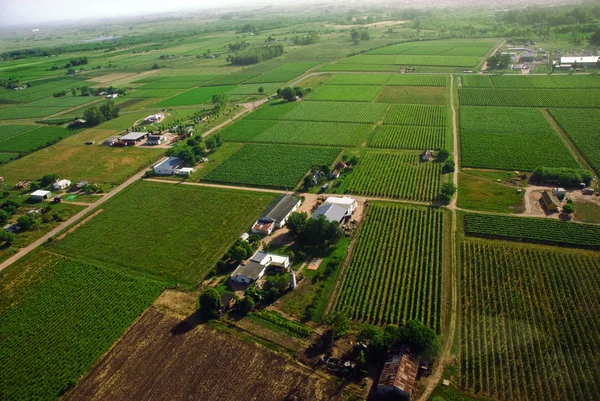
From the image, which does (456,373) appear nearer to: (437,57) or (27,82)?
(437,57)

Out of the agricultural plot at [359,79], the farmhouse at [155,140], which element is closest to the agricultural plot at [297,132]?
the farmhouse at [155,140]

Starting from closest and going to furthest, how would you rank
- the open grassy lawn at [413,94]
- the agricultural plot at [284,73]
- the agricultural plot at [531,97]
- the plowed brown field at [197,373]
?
the plowed brown field at [197,373] < the agricultural plot at [531,97] < the open grassy lawn at [413,94] < the agricultural plot at [284,73]

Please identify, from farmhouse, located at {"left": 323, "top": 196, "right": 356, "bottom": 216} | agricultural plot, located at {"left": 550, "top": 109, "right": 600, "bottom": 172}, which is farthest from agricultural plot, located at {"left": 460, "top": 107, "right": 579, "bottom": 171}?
farmhouse, located at {"left": 323, "top": 196, "right": 356, "bottom": 216}

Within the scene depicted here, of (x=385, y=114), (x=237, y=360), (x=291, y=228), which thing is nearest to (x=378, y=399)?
(x=237, y=360)

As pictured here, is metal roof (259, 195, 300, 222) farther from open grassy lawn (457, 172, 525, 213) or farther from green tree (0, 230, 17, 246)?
green tree (0, 230, 17, 246)

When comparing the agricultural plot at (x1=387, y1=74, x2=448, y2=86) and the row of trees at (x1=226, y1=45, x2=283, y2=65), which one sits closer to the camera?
the agricultural plot at (x1=387, y1=74, x2=448, y2=86)

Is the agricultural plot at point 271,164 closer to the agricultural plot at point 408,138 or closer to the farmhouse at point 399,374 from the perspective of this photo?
the agricultural plot at point 408,138

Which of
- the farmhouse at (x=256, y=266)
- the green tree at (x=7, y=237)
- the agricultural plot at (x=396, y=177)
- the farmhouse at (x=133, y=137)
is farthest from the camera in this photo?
the farmhouse at (x=133, y=137)
